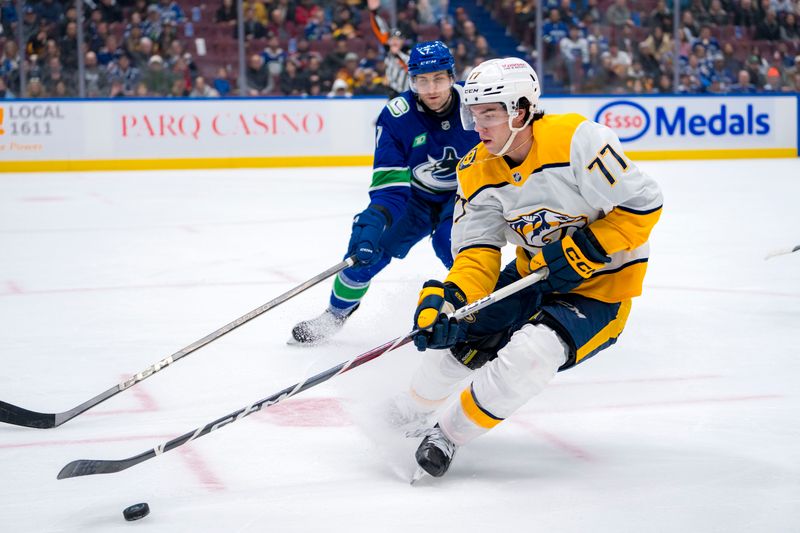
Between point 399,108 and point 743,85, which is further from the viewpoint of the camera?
point 743,85

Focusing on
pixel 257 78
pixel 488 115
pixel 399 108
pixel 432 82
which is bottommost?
pixel 257 78

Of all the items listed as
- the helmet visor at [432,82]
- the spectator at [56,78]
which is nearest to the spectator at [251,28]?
the spectator at [56,78]

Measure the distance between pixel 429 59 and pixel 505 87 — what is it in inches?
40.3

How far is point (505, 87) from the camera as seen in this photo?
240 cm

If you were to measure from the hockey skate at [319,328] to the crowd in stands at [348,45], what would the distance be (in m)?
7.27

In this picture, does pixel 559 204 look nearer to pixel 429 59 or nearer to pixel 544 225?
pixel 544 225


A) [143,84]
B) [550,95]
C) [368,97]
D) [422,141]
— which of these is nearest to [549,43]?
[550,95]

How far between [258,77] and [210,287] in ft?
21.3

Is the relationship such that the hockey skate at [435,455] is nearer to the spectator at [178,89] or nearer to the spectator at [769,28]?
the spectator at [178,89]

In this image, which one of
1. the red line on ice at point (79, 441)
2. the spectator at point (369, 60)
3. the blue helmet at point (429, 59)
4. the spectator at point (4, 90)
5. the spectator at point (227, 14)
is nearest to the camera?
the red line on ice at point (79, 441)

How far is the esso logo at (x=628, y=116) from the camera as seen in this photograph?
11055mm

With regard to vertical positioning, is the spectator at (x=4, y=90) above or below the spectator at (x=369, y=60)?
below

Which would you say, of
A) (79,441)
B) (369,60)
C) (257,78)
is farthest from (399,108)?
(369,60)

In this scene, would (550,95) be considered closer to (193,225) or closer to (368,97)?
(368,97)
